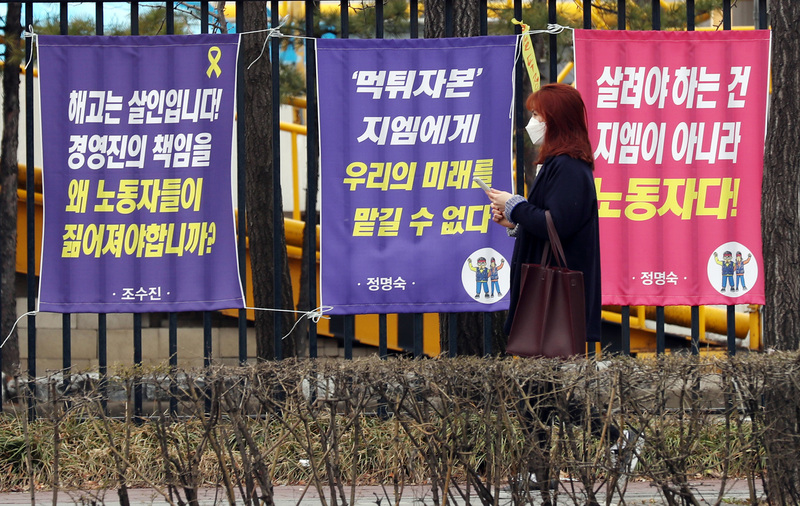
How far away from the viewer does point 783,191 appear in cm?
648

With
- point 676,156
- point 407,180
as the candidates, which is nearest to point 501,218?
point 407,180

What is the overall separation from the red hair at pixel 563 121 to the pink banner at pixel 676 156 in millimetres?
1429

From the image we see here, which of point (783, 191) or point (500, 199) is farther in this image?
point (783, 191)

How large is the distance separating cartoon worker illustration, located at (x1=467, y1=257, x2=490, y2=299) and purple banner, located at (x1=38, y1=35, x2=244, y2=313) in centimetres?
158

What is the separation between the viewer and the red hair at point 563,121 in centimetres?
519

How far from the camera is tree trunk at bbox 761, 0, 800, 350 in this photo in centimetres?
645

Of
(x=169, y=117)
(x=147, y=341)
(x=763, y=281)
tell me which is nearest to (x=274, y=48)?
(x=169, y=117)

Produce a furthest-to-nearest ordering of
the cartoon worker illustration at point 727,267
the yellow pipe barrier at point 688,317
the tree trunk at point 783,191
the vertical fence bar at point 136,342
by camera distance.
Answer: the yellow pipe barrier at point 688,317 → the cartoon worker illustration at point 727,267 → the tree trunk at point 783,191 → the vertical fence bar at point 136,342

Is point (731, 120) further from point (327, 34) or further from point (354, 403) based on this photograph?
point (327, 34)

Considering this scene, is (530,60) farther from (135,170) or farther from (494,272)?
(135,170)

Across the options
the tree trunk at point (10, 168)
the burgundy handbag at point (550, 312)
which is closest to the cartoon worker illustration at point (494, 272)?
the burgundy handbag at point (550, 312)

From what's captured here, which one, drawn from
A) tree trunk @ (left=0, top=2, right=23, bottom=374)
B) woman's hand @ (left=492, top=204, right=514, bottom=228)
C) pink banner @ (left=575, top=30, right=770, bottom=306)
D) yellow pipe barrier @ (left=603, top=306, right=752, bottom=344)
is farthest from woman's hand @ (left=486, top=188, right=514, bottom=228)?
yellow pipe barrier @ (left=603, top=306, right=752, bottom=344)

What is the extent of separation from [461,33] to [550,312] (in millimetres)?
2688

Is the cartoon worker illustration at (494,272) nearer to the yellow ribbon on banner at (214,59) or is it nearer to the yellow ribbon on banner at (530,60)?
the yellow ribbon on banner at (530,60)
